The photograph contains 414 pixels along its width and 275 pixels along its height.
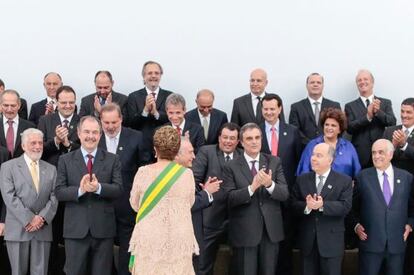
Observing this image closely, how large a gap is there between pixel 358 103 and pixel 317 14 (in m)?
1.18

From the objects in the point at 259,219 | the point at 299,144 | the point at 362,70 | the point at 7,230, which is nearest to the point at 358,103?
the point at 362,70

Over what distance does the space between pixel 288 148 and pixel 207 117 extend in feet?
3.15

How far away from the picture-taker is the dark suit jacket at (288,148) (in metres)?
6.69

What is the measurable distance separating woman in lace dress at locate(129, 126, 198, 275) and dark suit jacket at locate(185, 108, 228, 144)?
2326 mm

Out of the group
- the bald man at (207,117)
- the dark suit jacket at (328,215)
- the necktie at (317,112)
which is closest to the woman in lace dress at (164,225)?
the dark suit jacket at (328,215)

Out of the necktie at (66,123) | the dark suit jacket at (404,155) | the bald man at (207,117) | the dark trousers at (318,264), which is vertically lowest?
the dark trousers at (318,264)

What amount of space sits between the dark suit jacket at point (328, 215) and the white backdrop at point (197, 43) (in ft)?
6.92

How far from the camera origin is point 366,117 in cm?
716

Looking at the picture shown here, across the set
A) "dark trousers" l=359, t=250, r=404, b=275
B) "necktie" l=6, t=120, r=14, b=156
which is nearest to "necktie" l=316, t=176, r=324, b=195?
"dark trousers" l=359, t=250, r=404, b=275

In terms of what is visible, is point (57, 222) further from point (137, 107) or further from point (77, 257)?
point (137, 107)

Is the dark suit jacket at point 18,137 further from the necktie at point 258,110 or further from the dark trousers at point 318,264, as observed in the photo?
the dark trousers at point 318,264

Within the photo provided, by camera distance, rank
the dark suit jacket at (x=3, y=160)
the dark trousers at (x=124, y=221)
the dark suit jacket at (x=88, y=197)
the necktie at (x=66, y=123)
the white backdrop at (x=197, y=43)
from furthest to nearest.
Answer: the white backdrop at (x=197, y=43)
the necktie at (x=66, y=123)
the dark trousers at (x=124, y=221)
the dark suit jacket at (x=3, y=160)
the dark suit jacket at (x=88, y=197)

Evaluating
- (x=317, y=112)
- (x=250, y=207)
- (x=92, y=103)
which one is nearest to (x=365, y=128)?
(x=317, y=112)

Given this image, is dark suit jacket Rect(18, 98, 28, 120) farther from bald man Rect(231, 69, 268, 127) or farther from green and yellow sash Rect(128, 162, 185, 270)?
green and yellow sash Rect(128, 162, 185, 270)
